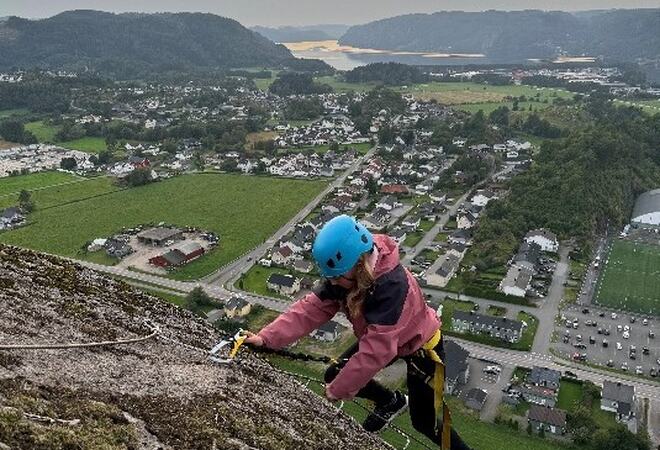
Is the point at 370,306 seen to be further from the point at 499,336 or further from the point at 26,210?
the point at 26,210

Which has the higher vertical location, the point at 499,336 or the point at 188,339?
the point at 188,339

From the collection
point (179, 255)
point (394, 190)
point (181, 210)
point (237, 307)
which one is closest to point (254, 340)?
point (237, 307)

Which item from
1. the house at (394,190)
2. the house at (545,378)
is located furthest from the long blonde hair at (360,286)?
the house at (394,190)

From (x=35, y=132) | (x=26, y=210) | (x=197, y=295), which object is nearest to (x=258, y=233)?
(x=197, y=295)

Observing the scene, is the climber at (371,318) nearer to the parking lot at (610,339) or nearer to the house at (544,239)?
the parking lot at (610,339)

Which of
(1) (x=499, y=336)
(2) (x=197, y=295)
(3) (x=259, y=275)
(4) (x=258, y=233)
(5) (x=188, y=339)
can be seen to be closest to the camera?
(5) (x=188, y=339)

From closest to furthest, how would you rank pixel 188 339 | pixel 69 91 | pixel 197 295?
pixel 188 339 < pixel 197 295 < pixel 69 91

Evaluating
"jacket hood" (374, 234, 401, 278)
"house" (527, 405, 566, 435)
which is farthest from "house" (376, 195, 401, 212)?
"jacket hood" (374, 234, 401, 278)
